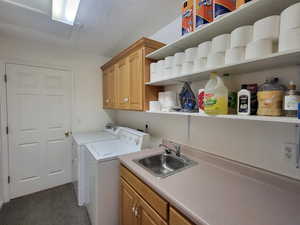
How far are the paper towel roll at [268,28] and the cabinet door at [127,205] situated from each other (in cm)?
140

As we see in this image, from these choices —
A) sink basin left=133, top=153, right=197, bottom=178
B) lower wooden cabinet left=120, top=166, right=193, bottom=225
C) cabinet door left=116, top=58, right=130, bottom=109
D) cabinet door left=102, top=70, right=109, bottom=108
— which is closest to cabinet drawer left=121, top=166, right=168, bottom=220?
lower wooden cabinet left=120, top=166, right=193, bottom=225

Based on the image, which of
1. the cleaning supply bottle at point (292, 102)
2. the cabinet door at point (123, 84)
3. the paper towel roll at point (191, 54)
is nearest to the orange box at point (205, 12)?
the paper towel roll at point (191, 54)

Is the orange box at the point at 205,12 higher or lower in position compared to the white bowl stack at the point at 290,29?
higher

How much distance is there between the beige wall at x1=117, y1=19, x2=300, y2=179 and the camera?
0.88 m

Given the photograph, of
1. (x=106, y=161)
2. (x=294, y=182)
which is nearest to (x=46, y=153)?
(x=106, y=161)

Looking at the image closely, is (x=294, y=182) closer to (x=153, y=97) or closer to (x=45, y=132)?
(x=153, y=97)

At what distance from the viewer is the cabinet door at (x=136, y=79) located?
1582 mm

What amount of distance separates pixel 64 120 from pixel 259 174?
9.27 ft

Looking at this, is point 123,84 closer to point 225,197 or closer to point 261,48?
point 261,48

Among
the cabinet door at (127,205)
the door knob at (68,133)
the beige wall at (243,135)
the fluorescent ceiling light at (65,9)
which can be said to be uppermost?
the fluorescent ceiling light at (65,9)

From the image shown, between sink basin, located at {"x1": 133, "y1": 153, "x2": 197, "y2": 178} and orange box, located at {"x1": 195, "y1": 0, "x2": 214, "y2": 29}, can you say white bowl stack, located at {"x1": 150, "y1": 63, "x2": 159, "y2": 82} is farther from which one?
sink basin, located at {"x1": 133, "y1": 153, "x2": 197, "y2": 178}

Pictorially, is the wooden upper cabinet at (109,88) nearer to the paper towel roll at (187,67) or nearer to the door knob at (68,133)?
the door knob at (68,133)

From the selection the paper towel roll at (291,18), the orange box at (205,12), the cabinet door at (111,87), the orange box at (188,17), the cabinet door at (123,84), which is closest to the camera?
the paper towel roll at (291,18)

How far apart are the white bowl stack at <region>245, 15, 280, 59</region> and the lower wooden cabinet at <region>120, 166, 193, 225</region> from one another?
975mm
